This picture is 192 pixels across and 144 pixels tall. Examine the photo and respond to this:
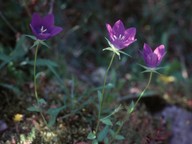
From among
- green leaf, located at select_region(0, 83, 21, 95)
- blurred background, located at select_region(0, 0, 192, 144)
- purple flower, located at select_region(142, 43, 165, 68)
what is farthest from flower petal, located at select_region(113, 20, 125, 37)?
green leaf, located at select_region(0, 83, 21, 95)

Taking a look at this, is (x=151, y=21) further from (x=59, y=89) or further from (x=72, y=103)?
(x=72, y=103)

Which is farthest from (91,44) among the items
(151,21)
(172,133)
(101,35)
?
(172,133)

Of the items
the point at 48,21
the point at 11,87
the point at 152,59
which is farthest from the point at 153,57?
the point at 11,87

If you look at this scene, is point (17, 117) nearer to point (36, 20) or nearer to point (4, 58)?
point (4, 58)

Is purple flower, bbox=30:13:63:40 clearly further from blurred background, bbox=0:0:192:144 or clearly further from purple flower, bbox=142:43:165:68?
blurred background, bbox=0:0:192:144

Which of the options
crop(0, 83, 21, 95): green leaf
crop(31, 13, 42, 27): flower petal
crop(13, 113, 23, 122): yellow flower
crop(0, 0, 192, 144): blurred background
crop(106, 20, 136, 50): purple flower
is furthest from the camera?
crop(0, 0, 192, 144): blurred background

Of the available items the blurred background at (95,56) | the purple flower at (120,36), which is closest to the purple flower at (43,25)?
the purple flower at (120,36)
